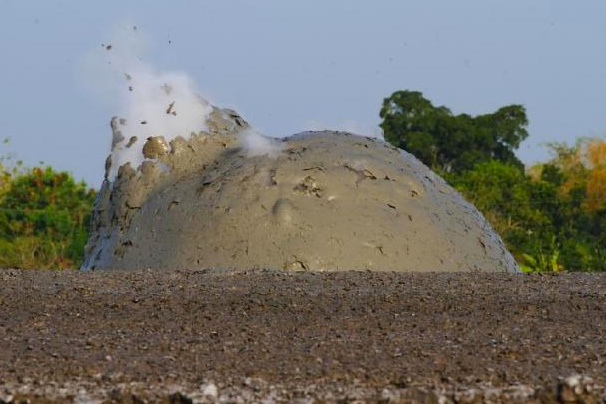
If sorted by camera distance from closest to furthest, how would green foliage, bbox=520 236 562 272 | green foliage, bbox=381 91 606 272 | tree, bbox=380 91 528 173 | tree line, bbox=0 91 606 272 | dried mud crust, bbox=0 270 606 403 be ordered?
dried mud crust, bbox=0 270 606 403 < green foliage, bbox=520 236 562 272 < tree line, bbox=0 91 606 272 < green foliage, bbox=381 91 606 272 < tree, bbox=380 91 528 173

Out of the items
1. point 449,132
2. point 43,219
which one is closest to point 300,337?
point 43,219

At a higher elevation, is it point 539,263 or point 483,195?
point 483,195

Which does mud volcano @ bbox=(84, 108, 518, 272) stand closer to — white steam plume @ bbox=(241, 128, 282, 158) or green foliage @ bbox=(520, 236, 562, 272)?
white steam plume @ bbox=(241, 128, 282, 158)

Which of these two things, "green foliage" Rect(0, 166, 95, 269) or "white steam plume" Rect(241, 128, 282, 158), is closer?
"white steam plume" Rect(241, 128, 282, 158)

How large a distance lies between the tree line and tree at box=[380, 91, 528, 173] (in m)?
0.03

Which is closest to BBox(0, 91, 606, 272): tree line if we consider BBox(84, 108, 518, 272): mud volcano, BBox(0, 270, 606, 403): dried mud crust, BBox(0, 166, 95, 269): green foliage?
BBox(0, 166, 95, 269): green foliage

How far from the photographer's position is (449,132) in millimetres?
35406

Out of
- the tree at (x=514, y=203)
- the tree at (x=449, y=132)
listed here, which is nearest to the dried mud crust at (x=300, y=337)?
the tree at (x=514, y=203)

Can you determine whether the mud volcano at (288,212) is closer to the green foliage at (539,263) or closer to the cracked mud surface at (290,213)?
the cracked mud surface at (290,213)

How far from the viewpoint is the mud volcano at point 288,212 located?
8.25 metres

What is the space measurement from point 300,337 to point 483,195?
62.7 ft

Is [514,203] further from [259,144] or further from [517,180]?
[259,144]

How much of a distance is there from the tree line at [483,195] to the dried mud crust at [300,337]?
30.2 feet

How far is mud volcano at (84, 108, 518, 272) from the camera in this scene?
825 centimetres
